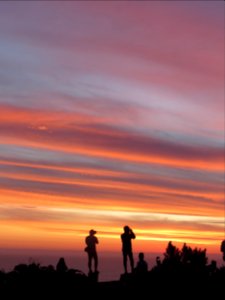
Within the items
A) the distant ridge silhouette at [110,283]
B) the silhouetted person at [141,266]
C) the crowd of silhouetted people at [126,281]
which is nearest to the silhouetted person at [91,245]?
the crowd of silhouetted people at [126,281]

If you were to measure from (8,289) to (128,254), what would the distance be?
607 cm

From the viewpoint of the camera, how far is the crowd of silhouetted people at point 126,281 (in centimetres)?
2683

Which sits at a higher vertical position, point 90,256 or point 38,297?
point 90,256

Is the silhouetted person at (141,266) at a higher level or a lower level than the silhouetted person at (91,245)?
lower

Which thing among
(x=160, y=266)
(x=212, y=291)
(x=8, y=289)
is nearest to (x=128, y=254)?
(x=160, y=266)

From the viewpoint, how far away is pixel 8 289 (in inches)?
1037

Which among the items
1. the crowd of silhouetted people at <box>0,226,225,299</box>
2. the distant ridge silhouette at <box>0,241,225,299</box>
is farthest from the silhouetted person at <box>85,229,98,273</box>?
the distant ridge silhouette at <box>0,241,225,299</box>

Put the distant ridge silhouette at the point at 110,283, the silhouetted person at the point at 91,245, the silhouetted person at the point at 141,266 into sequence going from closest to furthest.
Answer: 1. the distant ridge silhouette at the point at 110,283
2. the silhouetted person at the point at 141,266
3. the silhouetted person at the point at 91,245

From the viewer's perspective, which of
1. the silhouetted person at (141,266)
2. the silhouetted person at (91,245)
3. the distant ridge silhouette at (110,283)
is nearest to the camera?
the distant ridge silhouette at (110,283)

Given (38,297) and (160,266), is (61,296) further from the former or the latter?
(160,266)

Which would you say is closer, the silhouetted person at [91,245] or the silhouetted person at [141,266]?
the silhouetted person at [141,266]

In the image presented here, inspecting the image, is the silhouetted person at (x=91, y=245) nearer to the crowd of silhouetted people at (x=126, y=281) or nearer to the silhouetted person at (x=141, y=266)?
the crowd of silhouetted people at (x=126, y=281)

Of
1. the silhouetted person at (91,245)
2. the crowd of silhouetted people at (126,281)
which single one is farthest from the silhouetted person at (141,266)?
the silhouetted person at (91,245)

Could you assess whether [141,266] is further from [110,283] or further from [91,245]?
[91,245]
